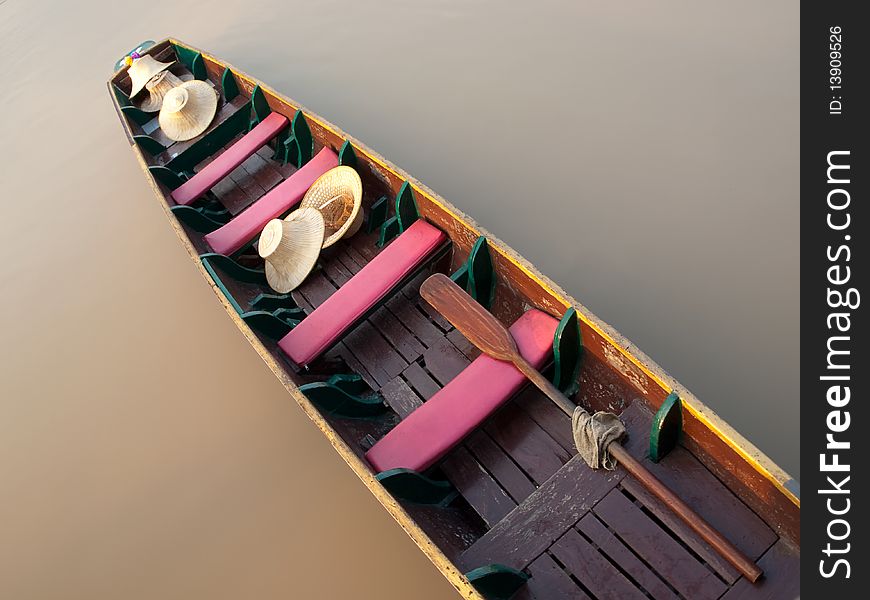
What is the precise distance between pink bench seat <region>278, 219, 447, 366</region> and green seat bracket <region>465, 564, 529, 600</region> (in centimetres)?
216

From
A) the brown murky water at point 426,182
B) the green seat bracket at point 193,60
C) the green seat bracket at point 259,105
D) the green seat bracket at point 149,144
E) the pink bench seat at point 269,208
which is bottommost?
the brown murky water at point 426,182

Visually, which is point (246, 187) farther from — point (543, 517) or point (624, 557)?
point (624, 557)

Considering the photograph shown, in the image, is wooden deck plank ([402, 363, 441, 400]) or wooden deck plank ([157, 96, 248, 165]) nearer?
wooden deck plank ([402, 363, 441, 400])

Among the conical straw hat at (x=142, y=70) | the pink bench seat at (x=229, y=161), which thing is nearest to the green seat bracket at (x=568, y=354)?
the pink bench seat at (x=229, y=161)

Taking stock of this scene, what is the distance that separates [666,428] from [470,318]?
150cm

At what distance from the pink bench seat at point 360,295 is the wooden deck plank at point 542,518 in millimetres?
1903

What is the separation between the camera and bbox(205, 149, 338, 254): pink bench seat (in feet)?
20.9

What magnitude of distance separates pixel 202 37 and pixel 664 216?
738cm

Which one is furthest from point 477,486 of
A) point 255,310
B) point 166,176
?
point 166,176

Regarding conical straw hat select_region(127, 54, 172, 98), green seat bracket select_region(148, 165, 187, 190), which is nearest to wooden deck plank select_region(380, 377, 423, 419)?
green seat bracket select_region(148, 165, 187, 190)

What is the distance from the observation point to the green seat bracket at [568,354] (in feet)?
14.4

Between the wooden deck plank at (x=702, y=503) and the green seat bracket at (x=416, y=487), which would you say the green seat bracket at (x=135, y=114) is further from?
the wooden deck plank at (x=702, y=503)

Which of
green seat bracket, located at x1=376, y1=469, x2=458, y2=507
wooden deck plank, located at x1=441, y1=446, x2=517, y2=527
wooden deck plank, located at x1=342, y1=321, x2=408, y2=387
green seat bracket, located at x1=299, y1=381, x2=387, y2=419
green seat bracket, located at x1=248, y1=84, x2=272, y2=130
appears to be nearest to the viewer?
green seat bracket, located at x1=376, y1=469, x2=458, y2=507

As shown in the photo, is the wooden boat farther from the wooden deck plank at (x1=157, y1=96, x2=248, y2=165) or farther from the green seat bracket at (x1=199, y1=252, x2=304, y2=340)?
the wooden deck plank at (x1=157, y1=96, x2=248, y2=165)
